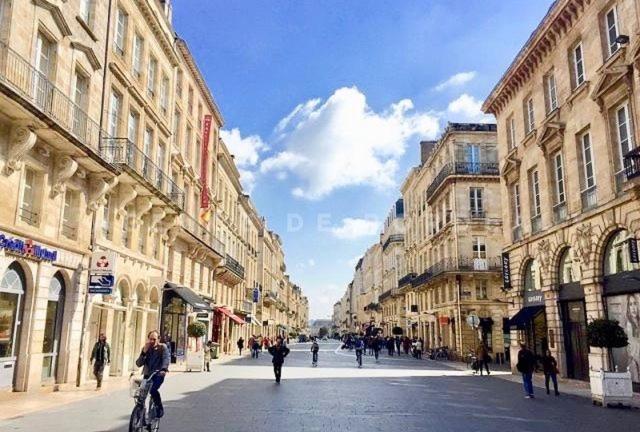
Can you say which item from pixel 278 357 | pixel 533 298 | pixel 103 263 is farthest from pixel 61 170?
pixel 533 298

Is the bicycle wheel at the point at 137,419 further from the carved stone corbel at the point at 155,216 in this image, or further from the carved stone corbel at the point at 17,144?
the carved stone corbel at the point at 155,216

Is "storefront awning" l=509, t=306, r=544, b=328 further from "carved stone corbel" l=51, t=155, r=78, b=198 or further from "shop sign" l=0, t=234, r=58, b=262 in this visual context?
"carved stone corbel" l=51, t=155, r=78, b=198

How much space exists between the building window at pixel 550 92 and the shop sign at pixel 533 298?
7645 millimetres

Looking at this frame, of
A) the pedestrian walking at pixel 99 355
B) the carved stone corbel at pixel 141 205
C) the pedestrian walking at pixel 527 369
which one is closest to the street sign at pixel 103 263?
Result: the pedestrian walking at pixel 99 355

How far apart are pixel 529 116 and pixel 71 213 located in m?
19.3

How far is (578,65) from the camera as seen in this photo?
66.1 ft

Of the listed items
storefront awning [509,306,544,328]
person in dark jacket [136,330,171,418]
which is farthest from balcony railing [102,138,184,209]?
storefront awning [509,306,544,328]

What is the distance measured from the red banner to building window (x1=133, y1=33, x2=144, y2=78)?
1173 centimetres

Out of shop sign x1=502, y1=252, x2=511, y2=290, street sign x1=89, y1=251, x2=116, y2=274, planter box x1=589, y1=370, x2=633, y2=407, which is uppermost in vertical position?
shop sign x1=502, y1=252, x2=511, y2=290

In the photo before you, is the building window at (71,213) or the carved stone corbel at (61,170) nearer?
the carved stone corbel at (61,170)

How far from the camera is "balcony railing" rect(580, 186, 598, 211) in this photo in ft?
60.7

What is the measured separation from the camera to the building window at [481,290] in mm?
39125

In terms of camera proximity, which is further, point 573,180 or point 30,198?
point 573,180

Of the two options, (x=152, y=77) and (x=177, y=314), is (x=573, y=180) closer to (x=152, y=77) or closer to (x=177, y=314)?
(x=152, y=77)
